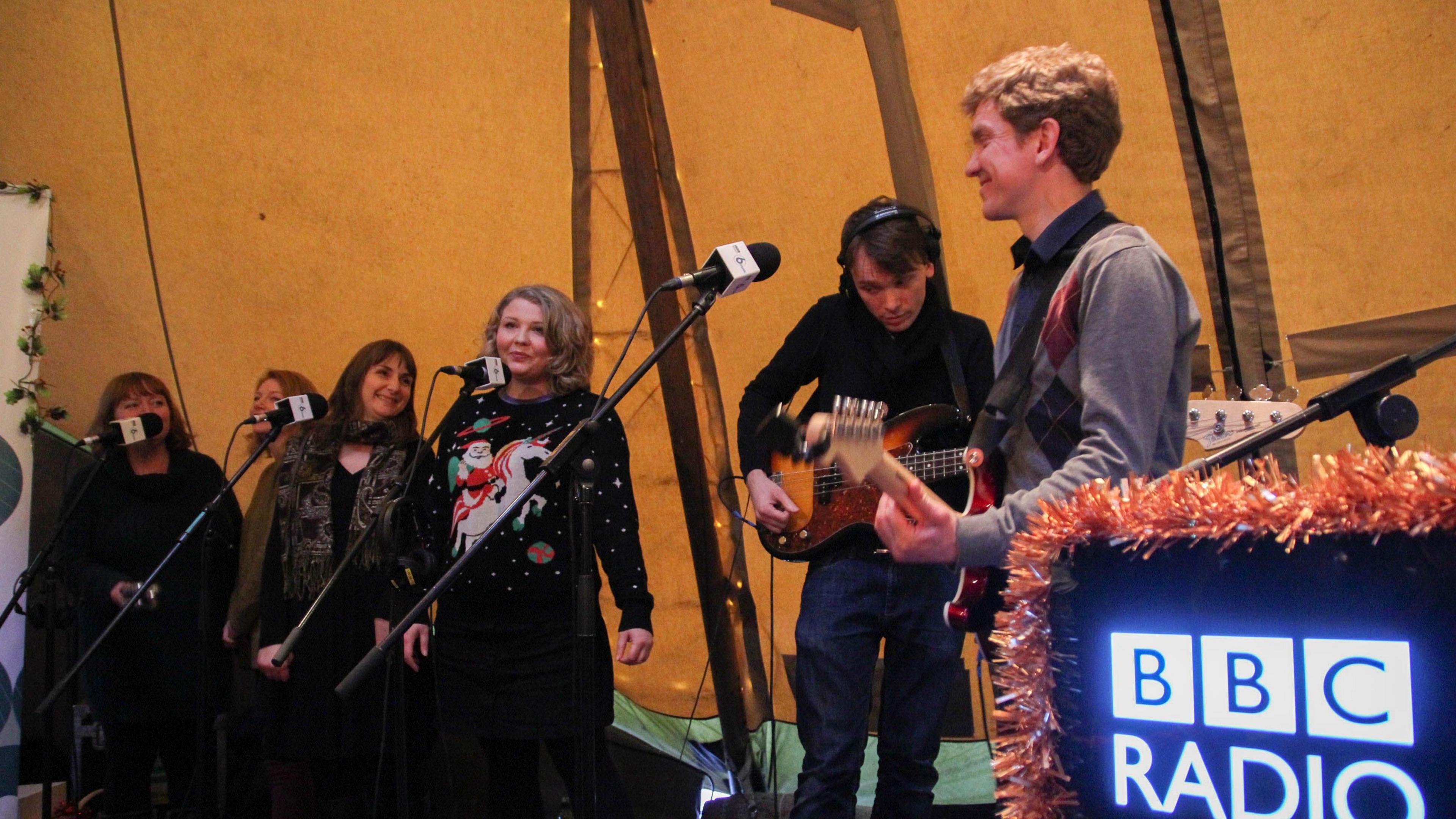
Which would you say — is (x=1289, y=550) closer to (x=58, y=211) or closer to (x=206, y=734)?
(x=206, y=734)

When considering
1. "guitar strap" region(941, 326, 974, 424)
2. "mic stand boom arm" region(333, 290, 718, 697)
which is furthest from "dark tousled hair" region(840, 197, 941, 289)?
"mic stand boom arm" region(333, 290, 718, 697)

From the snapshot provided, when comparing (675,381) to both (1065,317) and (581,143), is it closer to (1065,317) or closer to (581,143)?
(581,143)

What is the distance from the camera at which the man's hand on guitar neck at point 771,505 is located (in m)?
2.27

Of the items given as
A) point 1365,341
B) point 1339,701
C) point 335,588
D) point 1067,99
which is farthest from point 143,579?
point 1365,341

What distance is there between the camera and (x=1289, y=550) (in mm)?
850

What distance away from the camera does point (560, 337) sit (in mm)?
2510

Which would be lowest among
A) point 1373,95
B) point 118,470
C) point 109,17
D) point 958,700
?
point 958,700

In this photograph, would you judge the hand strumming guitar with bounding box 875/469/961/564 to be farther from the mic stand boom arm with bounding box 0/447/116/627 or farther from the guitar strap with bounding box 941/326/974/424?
the mic stand boom arm with bounding box 0/447/116/627

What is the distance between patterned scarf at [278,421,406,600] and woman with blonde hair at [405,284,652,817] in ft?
1.27

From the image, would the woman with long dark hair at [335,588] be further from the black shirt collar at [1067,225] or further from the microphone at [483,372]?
the black shirt collar at [1067,225]

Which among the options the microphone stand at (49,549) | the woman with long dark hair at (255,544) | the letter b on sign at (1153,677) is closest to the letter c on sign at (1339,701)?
the letter b on sign at (1153,677)

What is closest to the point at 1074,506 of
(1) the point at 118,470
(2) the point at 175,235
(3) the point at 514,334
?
(3) the point at 514,334

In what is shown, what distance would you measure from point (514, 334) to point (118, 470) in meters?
1.76

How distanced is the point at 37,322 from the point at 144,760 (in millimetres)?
1600
